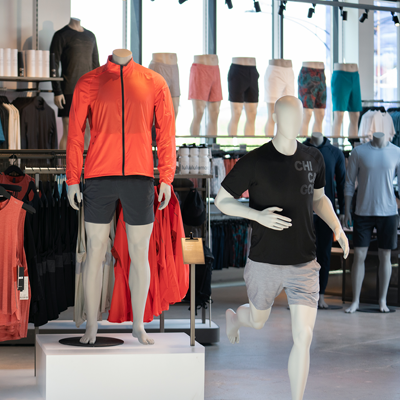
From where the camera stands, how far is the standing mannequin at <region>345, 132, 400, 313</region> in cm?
607

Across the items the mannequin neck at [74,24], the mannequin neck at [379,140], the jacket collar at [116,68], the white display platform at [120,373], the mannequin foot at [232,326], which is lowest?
the white display platform at [120,373]

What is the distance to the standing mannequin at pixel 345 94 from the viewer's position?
7.86 m

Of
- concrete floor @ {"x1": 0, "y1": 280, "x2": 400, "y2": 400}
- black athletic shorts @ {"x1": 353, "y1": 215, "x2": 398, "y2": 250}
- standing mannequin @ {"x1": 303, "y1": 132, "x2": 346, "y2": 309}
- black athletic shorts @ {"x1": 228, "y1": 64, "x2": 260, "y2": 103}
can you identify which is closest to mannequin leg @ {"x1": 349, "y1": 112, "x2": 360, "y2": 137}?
black athletic shorts @ {"x1": 228, "y1": 64, "x2": 260, "y2": 103}

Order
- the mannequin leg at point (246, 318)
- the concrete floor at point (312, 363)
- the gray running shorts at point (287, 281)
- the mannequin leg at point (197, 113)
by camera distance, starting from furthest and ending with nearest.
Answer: the mannequin leg at point (197, 113), the concrete floor at point (312, 363), the mannequin leg at point (246, 318), the gray running shorts at point (287, 281)

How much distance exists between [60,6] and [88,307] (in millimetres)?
4485

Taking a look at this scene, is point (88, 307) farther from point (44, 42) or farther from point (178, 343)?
point (44, 42)

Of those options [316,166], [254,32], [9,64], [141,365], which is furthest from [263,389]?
[254,32]

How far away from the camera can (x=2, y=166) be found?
5.98 metres

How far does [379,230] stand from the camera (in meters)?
6.15

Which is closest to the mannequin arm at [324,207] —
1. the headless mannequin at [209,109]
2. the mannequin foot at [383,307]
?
the mannequin foot at [383,307]

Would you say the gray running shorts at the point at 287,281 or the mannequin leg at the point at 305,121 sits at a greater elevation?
the mannequin leg at the point at 305,121

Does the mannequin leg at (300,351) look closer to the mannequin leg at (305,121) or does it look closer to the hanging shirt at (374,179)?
the hanging shirt at (374,179)

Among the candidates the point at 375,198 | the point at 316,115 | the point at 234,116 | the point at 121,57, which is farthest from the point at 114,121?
the point at 316,115

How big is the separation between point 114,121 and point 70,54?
10.9 ft
